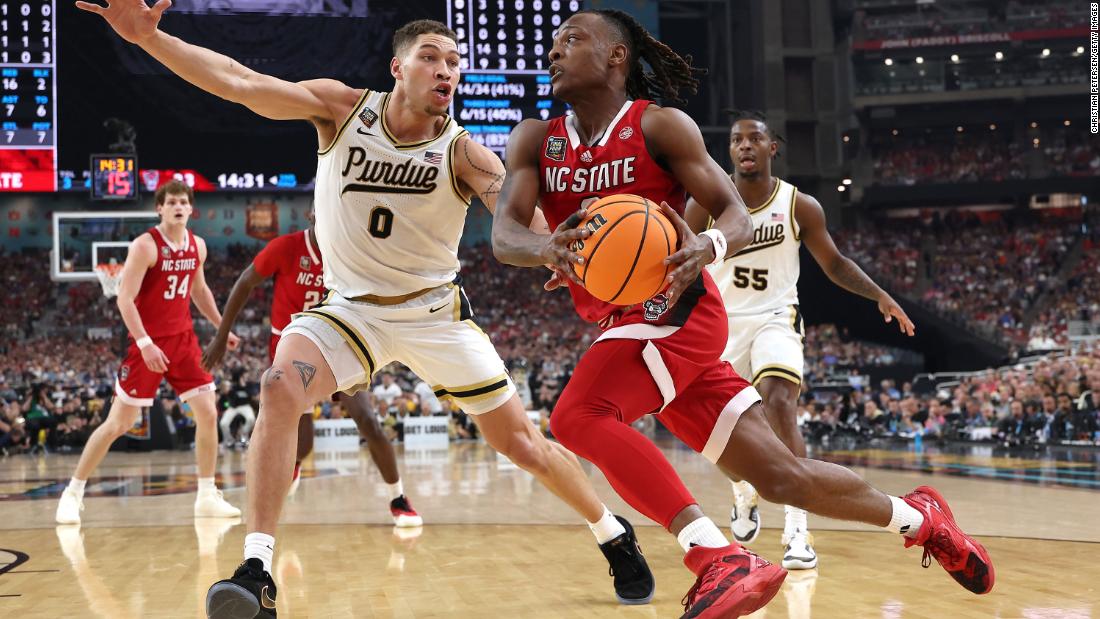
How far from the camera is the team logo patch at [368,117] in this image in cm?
473

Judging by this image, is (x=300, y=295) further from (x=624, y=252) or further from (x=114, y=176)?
(x=114, y=176)

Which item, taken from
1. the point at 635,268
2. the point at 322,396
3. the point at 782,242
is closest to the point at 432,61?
the point at 322,396

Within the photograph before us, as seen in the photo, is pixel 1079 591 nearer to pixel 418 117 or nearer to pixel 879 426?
pixel 418 117

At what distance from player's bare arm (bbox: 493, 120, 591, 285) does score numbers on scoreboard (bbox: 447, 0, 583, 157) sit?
22221 millimetres

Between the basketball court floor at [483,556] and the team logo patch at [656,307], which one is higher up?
the team logo patch at [656,307]

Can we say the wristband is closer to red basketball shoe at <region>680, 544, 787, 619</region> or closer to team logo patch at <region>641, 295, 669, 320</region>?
team logo patch at <region>641, 295, 669, 320</region>

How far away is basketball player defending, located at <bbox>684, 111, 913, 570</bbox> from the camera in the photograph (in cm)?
605

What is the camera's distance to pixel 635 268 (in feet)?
10.5

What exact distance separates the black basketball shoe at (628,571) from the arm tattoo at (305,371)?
1427mm

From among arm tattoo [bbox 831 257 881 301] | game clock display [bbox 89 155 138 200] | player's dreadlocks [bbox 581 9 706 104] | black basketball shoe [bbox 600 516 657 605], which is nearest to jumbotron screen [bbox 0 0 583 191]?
game clock display [bbox 89 155 138 200]

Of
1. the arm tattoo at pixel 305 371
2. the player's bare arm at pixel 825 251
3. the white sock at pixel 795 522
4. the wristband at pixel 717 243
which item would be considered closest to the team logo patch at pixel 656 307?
the wristband at pixel 717 243

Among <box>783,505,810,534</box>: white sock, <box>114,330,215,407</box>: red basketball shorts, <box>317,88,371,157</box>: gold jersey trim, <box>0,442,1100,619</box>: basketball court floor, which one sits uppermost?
<box>317,88,371,157</box>: gold jersey trim

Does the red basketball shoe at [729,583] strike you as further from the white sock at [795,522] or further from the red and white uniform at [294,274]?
the red and white uniform at [294,274]

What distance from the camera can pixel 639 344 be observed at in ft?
11.9
